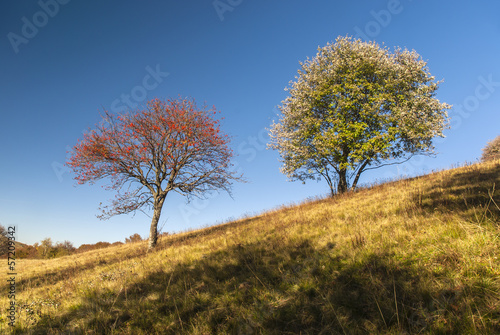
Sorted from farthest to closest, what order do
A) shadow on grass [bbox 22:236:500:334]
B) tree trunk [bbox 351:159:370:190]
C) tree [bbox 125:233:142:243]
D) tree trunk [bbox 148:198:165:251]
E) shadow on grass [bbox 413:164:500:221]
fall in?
tree [bbox 125:233:142:243] → tree trunk [bbox 351:159:370:190] → tree trunk [bbox 148:198:165:251] → shadow on grass [bbox 413:164:500:221] → shadow on grass [bbox 22:236:500:334]

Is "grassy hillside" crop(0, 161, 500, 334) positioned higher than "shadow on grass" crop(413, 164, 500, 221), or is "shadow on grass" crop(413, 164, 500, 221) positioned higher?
"shadow on grass" crop(413, 164, 500, 221)

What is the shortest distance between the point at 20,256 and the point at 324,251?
43.9 m

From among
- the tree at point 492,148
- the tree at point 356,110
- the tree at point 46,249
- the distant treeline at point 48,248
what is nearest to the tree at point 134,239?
the distant treeline at point 48,248

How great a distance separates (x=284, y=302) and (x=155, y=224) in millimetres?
13007

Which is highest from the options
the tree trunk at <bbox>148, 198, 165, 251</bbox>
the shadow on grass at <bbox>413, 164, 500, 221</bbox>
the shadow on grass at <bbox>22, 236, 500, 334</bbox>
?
the tree trunk at <bbox>148, 198, 165, 251</bbox>

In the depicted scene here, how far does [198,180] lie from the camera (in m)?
16.3

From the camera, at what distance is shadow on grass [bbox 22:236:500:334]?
3.59 m

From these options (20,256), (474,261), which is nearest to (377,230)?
(474,261)

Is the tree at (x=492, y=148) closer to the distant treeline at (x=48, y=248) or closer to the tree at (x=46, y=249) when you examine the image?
the distant treeline at (x=48, y=248)

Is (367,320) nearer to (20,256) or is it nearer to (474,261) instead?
(474,261)

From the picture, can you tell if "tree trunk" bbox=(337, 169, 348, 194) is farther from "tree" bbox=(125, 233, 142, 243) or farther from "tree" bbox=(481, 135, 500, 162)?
"tree" bbox=(481, 135, 500, 162)

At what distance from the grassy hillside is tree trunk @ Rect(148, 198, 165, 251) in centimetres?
651

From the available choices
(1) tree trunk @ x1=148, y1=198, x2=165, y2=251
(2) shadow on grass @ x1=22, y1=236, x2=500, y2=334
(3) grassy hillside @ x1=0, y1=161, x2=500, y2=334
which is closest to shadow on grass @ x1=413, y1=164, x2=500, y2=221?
(3) grassy hillside @ x1=0, y1=161, x2=500, y2=334

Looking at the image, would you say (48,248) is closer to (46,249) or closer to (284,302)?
(46,249)
